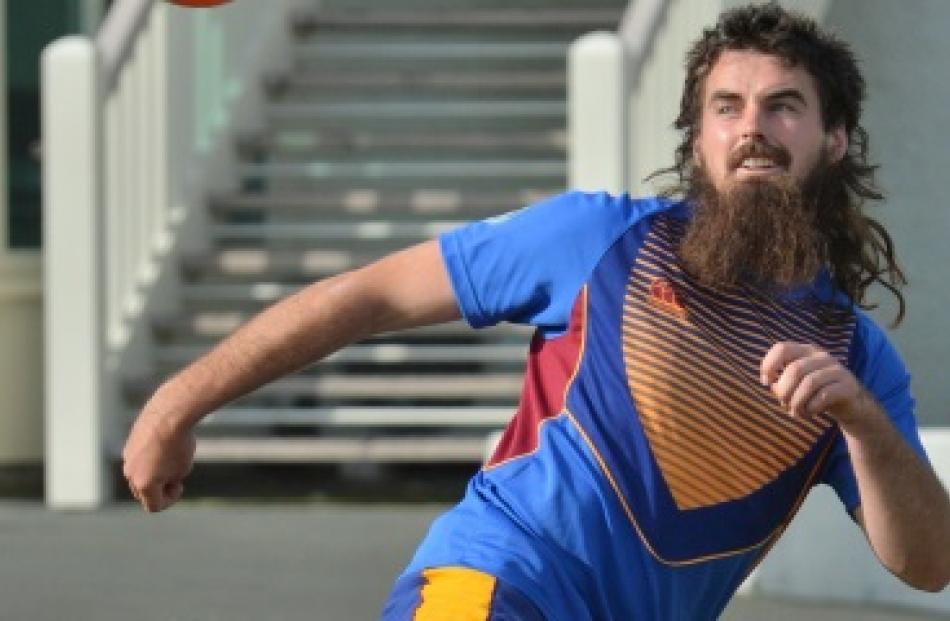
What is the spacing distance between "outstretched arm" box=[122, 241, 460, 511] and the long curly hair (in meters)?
0.58

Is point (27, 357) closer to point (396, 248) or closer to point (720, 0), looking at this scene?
point (396, 248)

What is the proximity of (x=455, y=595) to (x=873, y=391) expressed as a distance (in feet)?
2.37

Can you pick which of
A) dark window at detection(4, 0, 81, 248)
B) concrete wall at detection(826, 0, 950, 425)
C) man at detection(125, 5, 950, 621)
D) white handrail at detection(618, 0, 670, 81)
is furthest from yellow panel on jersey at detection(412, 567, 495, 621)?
dark window at detection(4, 0, 81, 248)

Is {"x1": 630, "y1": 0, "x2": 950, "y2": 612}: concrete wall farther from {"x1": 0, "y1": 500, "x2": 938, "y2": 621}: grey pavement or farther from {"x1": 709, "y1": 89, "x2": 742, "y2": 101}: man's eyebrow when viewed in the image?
{"x1": 709, "y1": 89, "x2": 742, "y2": 101}: man's eyebrow

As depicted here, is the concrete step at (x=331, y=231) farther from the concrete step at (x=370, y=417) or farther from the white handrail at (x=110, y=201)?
the concrete step at (x=370, y=417)

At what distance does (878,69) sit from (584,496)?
656cm

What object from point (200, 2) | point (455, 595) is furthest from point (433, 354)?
point (455, 595)

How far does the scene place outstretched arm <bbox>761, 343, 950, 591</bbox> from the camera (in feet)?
11.7

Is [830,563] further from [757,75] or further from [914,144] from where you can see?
[757,75]

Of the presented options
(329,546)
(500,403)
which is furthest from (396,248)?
(329,546)

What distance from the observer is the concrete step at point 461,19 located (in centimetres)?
1443

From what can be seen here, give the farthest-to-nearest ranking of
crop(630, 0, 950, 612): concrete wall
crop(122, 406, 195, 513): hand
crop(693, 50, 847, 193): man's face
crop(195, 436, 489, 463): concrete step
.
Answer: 1. crop(195, 436, 489, 463): concrete step
2. crop(630, 0, 950, 612): concrete wall
3. crop(693, 50, 847, 193): man's face
4. crop(122, 406, 195, 513): hand

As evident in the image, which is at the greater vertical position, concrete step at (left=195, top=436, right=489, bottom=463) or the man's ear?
the man's ear

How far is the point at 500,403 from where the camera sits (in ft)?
42.6
